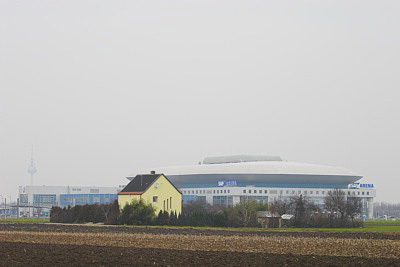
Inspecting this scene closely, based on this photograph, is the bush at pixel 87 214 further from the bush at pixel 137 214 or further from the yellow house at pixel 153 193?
the bush at pixel 137 214

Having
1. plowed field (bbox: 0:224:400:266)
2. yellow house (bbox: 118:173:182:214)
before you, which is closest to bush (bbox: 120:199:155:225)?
yellow house (bbox: 118:173:182:214)

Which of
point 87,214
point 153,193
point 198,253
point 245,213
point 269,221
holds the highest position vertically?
point 153,193

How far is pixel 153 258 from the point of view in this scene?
37750 millimetres

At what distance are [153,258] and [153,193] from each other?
231ft

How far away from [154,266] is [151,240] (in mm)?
20536

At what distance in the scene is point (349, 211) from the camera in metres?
111

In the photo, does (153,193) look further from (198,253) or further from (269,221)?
(198,253)

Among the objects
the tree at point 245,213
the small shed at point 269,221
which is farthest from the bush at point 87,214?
the small shed at point 269,221

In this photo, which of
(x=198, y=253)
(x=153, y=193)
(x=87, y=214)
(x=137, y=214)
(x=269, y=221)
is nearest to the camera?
(x=198, y=253)

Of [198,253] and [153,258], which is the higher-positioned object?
[198,253]

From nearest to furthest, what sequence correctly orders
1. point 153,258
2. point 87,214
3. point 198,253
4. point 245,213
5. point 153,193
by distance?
point 153,258 → point 198,253 → point 245,213 → point 87,214 → point 153,193

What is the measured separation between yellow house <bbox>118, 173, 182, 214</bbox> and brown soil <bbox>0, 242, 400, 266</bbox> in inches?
2475

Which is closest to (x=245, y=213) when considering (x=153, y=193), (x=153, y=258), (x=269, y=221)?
(x=269, y=221)

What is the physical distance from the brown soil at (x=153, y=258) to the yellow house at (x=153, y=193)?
62.9 metres
